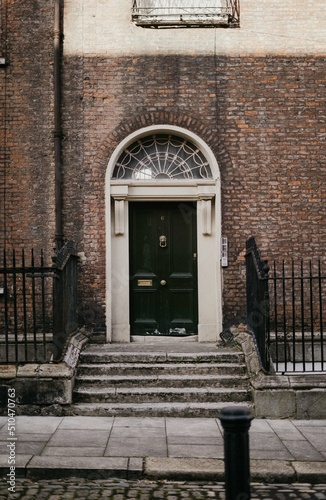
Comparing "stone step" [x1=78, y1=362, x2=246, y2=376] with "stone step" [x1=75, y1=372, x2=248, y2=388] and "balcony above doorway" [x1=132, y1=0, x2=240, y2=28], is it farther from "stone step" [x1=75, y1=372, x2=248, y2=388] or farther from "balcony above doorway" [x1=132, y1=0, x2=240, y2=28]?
"balcony above doorway" [x1=132, y1=0, x2=240, y2=28]

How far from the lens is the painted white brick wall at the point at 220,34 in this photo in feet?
34.8

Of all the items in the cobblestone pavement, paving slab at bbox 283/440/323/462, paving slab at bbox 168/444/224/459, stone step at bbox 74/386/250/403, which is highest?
stone step at bbox 74/386/250/403

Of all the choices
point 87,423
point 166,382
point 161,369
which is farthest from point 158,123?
point 87,423

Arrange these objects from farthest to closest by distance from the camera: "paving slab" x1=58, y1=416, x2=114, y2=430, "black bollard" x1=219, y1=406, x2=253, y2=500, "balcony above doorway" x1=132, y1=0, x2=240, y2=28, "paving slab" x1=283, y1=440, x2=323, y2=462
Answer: "balcony above doorway" x1=132, y1=0, x2=240, y2=28, "paving slab" x1=58, y1=416, x2=114, y2=430, "paving slab" x1=283, y1=440, x2=323, y2=462, "black bollard" x1=219, y1=406, x2=253, y2=500

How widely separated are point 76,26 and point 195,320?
547 cm

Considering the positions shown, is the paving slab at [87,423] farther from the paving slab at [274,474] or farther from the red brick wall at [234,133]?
the red brick wall at [234,133]

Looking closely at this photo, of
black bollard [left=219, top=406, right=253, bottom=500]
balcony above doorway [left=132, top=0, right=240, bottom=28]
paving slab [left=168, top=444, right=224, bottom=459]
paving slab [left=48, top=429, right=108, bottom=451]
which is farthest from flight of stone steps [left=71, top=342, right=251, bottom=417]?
balcony above doorway [left=132, top=0, right=240, bottom=28]

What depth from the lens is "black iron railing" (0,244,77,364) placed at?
26.2 ft

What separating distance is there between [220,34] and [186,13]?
0.70 m

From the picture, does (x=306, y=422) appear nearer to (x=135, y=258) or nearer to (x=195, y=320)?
(x=195, y=320)

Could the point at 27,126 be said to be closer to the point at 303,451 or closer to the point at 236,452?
the point at 303,451

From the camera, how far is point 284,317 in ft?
27.0

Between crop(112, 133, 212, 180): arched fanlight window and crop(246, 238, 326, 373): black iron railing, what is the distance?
2.14m

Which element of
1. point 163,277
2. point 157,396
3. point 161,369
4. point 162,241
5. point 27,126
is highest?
point 27,126
